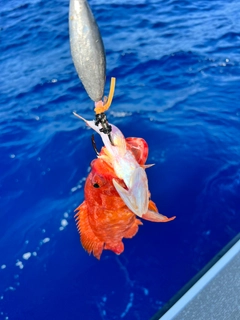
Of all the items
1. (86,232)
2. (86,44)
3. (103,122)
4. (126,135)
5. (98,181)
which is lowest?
(126,135)

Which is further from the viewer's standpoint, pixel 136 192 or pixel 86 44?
pixel 136 192

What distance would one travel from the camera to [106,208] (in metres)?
2.57

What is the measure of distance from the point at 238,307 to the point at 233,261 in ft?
1.19

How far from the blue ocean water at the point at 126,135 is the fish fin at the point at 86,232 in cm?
126

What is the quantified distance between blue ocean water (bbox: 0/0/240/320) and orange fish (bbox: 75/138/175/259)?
3.75ft

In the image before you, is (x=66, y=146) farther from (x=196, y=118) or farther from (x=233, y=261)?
(x=233, y=261)

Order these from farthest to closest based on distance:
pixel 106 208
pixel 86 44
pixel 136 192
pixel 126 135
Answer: pixel 126 135 → pixel 106 208 → pixel 136 192 → pixel 86 44

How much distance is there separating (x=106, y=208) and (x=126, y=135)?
3549 millimetres

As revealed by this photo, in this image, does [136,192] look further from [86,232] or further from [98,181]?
[86,232]

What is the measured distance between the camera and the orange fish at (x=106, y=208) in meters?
2.14

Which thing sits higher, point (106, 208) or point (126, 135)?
point (106, 208)

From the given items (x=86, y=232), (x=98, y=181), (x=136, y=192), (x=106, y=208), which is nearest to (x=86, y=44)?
(x=136, y=192)

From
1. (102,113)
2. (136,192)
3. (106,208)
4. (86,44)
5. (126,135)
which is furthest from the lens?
(126,135)

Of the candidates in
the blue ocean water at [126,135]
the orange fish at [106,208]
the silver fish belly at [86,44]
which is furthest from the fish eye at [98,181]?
the blue ocean water at [126,135]
